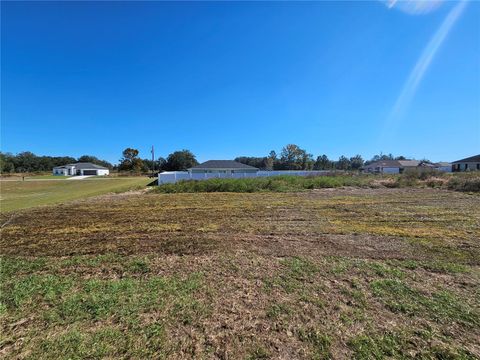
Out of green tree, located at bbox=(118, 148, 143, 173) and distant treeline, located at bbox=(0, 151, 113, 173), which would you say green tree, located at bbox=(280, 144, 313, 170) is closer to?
green tree, located at bbox=(118, 148, 143, 173)

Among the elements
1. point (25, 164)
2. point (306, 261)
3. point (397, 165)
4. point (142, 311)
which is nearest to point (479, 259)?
point (306, 261)

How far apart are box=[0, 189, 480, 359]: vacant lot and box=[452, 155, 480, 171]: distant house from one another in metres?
61.4

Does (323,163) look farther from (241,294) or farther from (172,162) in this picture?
(241,294)

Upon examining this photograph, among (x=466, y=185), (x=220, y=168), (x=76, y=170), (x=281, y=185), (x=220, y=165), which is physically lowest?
(x=466, y=185)

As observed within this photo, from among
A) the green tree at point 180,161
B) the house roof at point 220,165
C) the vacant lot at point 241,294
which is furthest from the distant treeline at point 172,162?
the vacant lot at point 241,294

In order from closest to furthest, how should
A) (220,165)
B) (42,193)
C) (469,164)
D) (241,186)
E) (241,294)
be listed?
(241,294)
(42,193)
(241,186)
(220,165)
(469,164)

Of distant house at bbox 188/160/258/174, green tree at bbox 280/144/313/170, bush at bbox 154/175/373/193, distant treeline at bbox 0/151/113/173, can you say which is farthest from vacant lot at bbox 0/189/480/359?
distant treeline at bbox 0/151/113/173

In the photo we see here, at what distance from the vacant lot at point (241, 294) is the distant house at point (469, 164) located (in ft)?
202

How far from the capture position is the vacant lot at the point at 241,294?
2100mm

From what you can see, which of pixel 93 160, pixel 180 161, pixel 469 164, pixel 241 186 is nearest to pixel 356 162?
pixel 469 164

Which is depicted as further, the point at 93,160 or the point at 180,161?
the point at 93,160

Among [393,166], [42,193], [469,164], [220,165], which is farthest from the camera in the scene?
[393,166]

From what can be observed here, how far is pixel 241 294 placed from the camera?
2.94 meters

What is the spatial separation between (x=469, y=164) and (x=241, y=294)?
225ft
